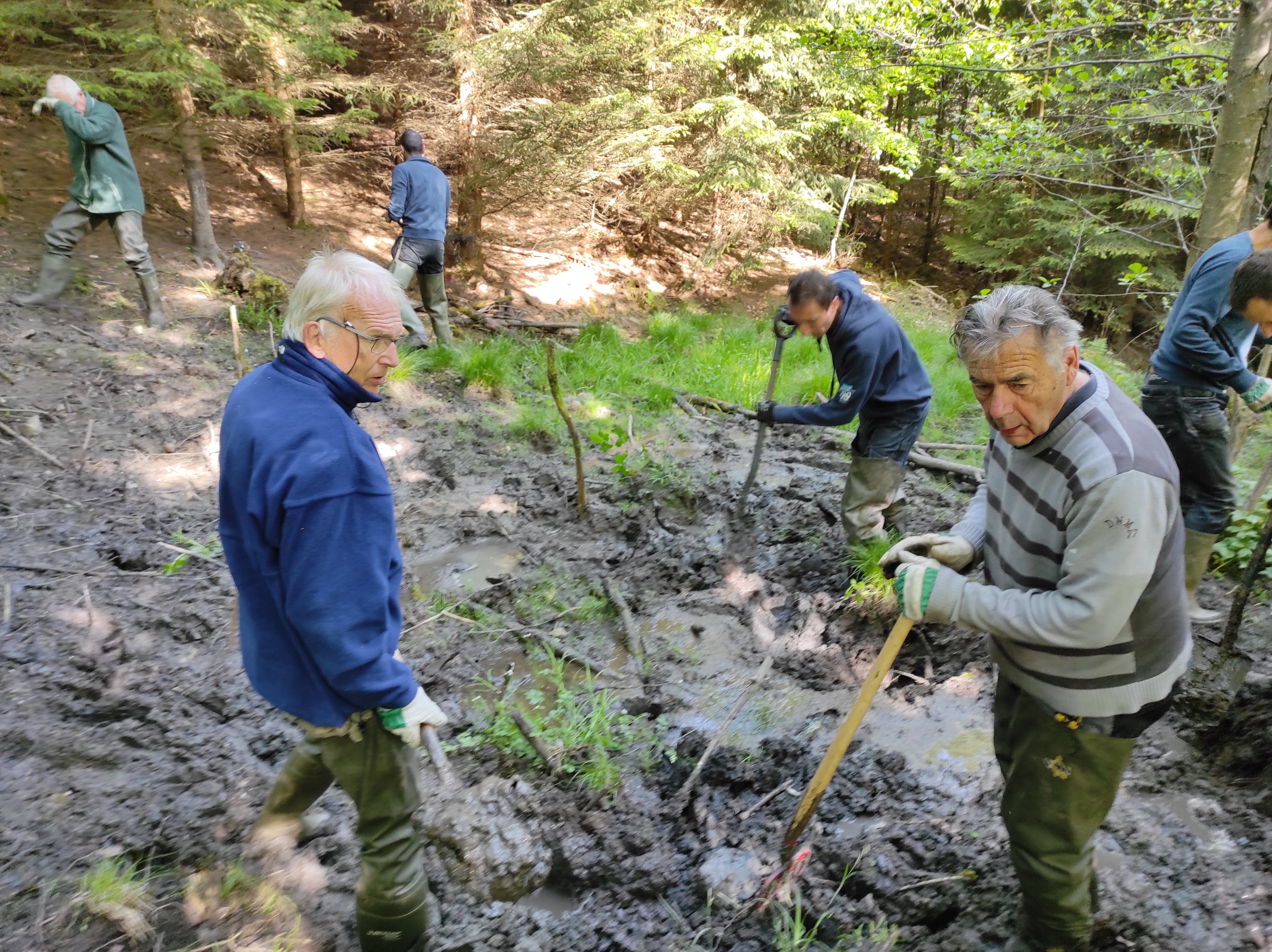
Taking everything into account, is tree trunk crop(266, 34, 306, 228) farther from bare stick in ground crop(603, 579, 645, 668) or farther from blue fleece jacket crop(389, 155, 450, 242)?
bare stick in ground crop(603, 579, 645, 668)

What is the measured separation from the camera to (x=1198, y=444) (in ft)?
11.9

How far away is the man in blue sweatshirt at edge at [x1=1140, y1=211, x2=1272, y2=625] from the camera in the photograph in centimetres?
337

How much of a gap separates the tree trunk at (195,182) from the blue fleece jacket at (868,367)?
7.43m

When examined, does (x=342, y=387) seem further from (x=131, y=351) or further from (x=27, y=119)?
(x=27, y=119)

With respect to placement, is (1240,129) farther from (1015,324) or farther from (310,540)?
(310,540)

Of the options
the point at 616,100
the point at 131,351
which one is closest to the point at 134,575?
the point at 131,351

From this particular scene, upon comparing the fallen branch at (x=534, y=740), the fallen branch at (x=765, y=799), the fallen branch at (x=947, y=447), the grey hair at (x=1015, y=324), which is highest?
the grey hair at (x=1015, y=324)

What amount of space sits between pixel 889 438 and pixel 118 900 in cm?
390

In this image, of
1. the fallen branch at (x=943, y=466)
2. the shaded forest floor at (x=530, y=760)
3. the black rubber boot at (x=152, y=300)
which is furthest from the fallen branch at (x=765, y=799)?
the black rubber boot at (x=152, y=300)

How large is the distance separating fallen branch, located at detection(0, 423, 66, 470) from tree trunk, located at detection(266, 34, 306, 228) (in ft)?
16.7

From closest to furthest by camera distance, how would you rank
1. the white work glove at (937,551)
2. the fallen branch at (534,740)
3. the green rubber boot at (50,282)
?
the white work glove at (937,551) < the fallen branch at (534,740) < the green rubber boot at (50,282)

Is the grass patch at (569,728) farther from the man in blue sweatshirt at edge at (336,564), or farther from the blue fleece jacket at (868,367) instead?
the blue fleece jacket at (868,367)

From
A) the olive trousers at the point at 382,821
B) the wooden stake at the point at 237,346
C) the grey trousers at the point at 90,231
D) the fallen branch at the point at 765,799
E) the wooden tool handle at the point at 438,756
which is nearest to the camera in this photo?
the olive trousers at the point at 382,821

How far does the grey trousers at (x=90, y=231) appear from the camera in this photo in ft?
21.3
